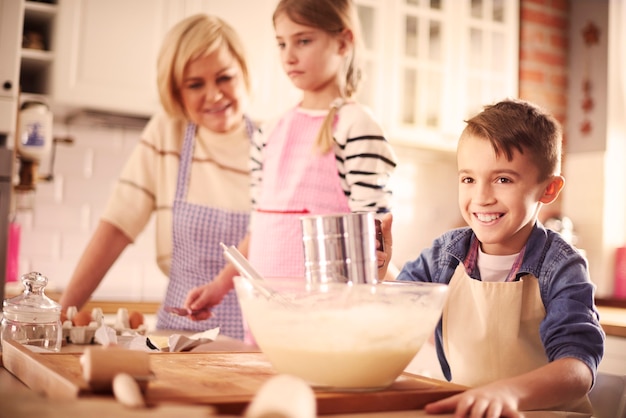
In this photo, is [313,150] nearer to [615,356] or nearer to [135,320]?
[135,320]

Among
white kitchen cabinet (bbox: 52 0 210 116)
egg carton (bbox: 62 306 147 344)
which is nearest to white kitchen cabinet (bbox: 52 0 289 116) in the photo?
white kitchen cabinet (bbox: 52 0 210 116)

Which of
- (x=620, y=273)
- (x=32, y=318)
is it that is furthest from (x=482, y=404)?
(x=620, y=273)

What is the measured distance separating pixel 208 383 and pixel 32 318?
43 centimetres

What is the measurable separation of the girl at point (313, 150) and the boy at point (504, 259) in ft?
0.98

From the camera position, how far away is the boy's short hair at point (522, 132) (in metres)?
1.07

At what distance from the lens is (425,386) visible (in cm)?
81

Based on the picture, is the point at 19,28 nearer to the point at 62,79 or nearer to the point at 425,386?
the point at 62,79

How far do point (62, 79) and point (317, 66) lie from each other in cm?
148

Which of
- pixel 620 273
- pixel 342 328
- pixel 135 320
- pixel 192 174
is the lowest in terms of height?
pixel 620 273

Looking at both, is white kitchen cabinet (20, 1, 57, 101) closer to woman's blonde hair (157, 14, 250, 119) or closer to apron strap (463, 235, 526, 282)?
woman's blonde hair (157, 14, 250, 119)

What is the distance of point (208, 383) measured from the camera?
2.47ft

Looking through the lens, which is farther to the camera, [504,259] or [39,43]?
[39,43]

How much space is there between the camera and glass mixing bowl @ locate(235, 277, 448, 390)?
0.71m

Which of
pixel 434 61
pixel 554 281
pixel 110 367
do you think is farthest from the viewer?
pixel 434 61
